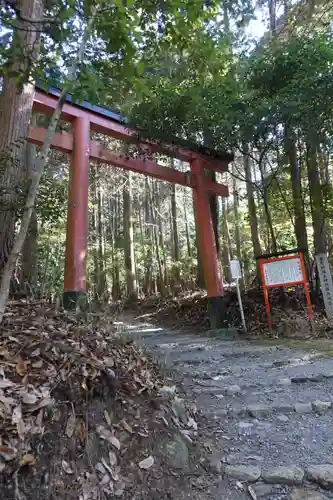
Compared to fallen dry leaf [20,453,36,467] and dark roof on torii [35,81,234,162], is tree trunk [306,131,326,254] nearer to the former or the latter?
dark roof on torii [35,81,234,162]

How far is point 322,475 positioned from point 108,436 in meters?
1.31

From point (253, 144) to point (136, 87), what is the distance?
498 centimetres

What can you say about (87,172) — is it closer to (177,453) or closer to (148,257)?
(177,453)

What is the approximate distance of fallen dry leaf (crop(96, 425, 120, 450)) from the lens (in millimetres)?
2041

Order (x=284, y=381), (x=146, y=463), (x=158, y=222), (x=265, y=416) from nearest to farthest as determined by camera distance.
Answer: (x=146, y=463) → (x=265, y=416) → (x=284, y=381) → (x=158, y=222)

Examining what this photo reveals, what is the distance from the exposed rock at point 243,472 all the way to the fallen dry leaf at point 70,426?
3.46ft

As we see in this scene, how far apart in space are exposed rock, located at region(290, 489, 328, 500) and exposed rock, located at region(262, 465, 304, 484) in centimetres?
7

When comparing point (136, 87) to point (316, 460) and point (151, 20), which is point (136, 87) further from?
point (316, 460)

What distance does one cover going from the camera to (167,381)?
11.5 feet

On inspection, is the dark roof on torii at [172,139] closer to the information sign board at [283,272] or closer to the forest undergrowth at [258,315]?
the information sign board at [283,272]

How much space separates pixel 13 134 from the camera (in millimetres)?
3154

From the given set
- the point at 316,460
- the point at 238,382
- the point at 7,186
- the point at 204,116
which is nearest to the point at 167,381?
the point at 238,382

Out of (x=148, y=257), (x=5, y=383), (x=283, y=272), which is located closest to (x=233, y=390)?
(x=5, y=383)

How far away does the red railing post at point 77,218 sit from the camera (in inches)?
226
